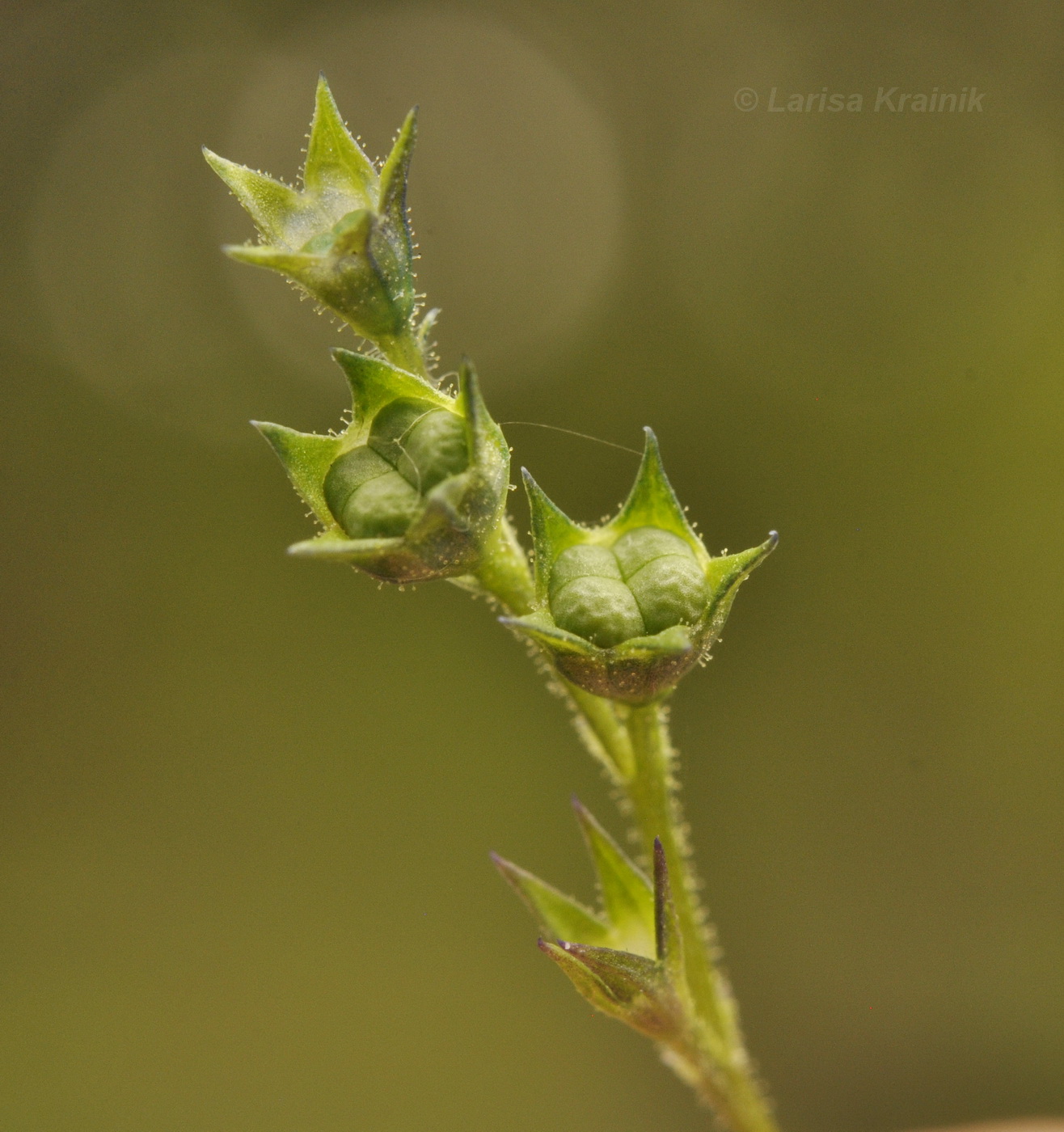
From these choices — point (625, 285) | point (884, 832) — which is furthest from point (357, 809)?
point (625, 285)

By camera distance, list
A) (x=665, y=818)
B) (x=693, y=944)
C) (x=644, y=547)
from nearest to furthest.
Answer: (x=644, y=547), (x=665, y=818), (x=693, y=944)

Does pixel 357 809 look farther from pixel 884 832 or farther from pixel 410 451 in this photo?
pixel 410 451

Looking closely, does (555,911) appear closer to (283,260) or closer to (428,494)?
(428,494)

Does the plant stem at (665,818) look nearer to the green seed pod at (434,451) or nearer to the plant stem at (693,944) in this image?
the plant stem at (693,944)

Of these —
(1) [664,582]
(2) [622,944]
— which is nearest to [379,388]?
(1) [664,582]

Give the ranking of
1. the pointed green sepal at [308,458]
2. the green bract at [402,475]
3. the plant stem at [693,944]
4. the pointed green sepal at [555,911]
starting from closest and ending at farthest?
the green bract at [402,475] < the pointed green sepal at [308,458] < the plant stem at [693,944] < the pointed green sepal at [555,911]

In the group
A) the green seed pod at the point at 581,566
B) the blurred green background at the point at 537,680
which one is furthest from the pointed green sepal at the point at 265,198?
the blurred green background at the point at 537,680
